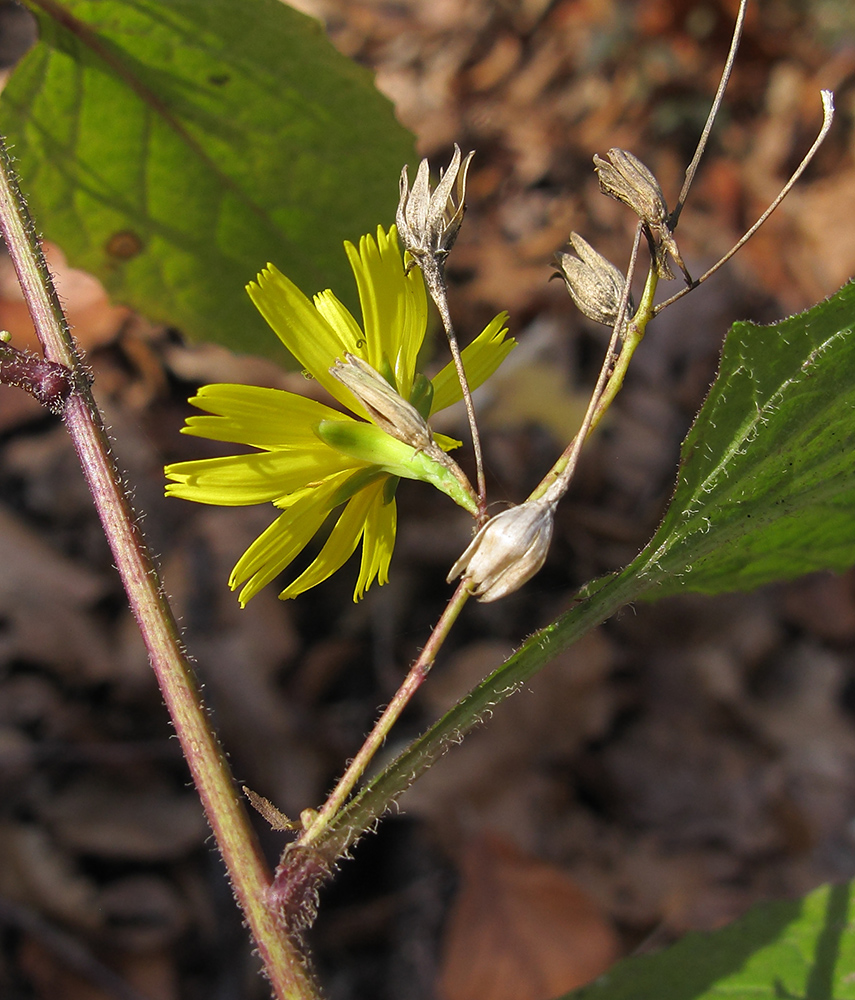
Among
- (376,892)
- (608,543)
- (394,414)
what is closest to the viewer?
(394,414)

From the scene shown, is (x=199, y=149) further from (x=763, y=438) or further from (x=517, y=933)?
(x=517, y=933)

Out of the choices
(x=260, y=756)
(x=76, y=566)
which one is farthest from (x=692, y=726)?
(x=76, y=566)

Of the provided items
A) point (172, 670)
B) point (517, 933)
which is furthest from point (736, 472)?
point (517, 933)

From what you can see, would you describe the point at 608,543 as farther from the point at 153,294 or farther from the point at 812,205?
the point at 812,205

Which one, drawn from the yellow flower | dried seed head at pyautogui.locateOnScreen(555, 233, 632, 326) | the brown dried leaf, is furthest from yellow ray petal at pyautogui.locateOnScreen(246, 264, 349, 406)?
the brown dried leaf

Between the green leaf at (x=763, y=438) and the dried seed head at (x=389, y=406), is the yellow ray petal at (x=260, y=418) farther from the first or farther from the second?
the green leaf at (x=763, y=438)

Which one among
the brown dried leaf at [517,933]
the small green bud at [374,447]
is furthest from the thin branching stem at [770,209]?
the brown dried leaf at [517,933]

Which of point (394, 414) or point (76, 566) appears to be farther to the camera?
point (76, 566)
